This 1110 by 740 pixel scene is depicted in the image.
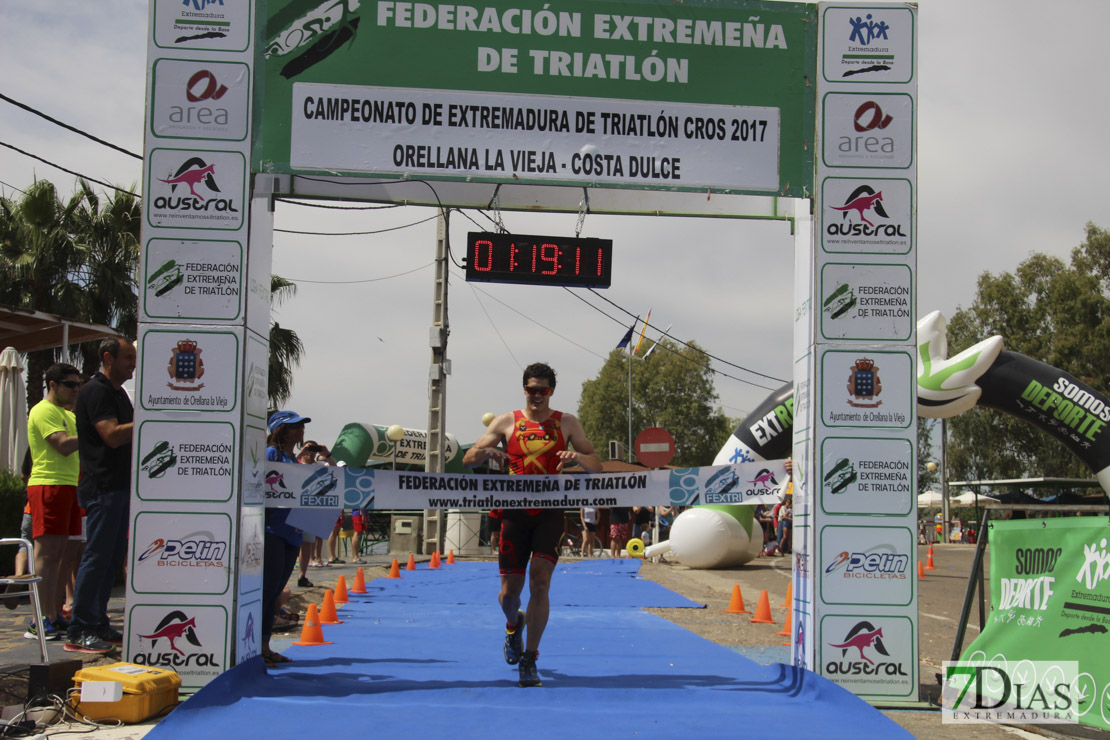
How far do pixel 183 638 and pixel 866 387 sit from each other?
460 centimetres

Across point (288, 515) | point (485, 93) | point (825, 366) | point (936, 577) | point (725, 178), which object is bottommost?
point (936, 577)

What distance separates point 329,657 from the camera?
6766 mm

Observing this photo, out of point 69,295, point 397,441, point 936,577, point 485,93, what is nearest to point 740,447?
point 936,577

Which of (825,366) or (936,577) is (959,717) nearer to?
(825,366)

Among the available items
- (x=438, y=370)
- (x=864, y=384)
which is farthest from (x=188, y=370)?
(x=438, y=370)

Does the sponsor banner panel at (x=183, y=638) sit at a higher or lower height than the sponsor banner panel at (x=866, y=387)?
lower

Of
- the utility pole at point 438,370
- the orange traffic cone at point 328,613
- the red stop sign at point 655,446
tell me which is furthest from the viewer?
the utility pole at point 438,370

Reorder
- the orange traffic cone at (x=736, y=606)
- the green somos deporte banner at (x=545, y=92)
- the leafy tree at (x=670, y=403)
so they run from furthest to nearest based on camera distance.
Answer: the leafy tree at (x=670, y=403), the orange traffic cone at (x=736, y=606), the green somos deporte banner at (x=545, y=92)

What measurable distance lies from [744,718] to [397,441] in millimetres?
21076

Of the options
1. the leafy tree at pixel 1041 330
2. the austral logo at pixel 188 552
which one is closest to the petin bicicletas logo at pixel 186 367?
the austral logo at pixel 188 552

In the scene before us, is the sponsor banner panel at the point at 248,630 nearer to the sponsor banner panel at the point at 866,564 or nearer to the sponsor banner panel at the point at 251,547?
the sponsor banner panel at the point at 251,547

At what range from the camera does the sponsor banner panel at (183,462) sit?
19.0 feet

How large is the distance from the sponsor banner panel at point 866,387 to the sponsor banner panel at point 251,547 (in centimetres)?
375

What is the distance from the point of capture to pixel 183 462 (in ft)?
19.1
